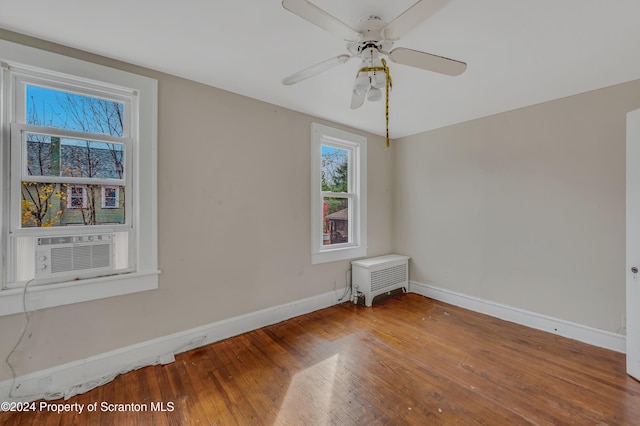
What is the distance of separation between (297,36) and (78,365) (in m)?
2.74

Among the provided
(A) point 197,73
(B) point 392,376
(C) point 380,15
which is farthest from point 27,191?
(B) point 392,376

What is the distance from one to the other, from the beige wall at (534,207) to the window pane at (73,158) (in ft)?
11.7

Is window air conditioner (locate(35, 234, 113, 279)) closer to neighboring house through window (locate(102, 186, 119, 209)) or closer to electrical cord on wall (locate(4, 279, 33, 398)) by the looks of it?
electrical cord on wall (locate(4, 279, 33, 398))

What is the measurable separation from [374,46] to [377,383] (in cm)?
228

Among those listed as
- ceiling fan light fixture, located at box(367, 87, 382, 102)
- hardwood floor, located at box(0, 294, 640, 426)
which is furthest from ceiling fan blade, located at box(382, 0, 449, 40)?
hardwood floor, located at box(0, 294, 640, 426)

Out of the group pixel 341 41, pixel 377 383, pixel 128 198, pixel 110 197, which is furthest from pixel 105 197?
pixel 377 383

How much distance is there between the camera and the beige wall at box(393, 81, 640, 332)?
233 cm

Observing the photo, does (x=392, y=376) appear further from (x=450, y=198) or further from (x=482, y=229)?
(x=450, y=198)

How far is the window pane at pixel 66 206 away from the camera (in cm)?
175

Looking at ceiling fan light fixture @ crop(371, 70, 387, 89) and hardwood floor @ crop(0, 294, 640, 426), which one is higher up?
ceiling fan light fixture @ crop(371, 70, 387, 89)

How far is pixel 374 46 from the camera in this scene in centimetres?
158

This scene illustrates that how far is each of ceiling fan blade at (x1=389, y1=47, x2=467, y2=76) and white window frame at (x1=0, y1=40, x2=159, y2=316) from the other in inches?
75.5

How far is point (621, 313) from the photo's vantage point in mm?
2262

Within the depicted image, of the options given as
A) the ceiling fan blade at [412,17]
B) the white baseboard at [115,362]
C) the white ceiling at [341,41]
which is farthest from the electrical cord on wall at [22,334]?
the ceiling fan blade at [412,17]
